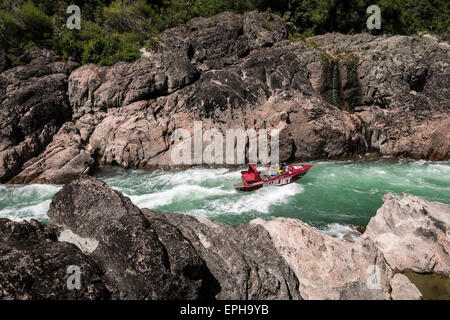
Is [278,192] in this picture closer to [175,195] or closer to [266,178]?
[266,178]

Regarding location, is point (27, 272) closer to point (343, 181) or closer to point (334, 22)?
point (343, 181)

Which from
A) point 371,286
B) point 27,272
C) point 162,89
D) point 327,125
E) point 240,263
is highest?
point 162,89

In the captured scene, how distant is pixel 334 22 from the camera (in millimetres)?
27562

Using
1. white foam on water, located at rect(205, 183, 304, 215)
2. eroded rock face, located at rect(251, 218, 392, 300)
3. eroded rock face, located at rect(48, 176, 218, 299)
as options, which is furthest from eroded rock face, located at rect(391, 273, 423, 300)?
white foam on water, located at rect(205, 183, 304, 215)

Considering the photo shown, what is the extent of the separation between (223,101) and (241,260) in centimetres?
1507

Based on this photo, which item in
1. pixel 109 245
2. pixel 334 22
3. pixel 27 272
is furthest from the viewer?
pixel 334 22

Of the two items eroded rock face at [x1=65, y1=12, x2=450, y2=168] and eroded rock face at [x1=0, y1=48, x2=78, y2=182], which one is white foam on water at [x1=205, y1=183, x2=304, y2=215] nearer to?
eroded rock face at [x1=65, y1=12, x2=450, y2=168]

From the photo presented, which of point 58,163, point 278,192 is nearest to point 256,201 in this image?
point 278,192

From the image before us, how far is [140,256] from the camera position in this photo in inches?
207

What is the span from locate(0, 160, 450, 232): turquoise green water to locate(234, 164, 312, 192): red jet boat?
1.21 feet

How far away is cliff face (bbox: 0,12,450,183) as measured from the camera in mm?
18406

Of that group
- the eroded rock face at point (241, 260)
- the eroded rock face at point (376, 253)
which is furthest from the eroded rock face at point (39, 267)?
the eroded rock face at point (376, 253)

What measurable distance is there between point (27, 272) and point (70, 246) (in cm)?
103

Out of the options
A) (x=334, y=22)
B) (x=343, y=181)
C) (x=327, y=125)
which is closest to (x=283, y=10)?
(x=334, y=22)
